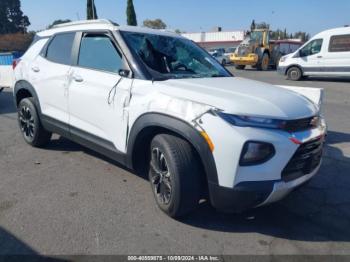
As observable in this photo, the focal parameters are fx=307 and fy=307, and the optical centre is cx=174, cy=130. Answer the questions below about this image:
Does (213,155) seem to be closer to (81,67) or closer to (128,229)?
(128,229)

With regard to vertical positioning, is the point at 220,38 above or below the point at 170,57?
above

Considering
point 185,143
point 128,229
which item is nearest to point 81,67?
point 185,143

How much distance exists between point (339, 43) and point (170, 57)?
1246cm

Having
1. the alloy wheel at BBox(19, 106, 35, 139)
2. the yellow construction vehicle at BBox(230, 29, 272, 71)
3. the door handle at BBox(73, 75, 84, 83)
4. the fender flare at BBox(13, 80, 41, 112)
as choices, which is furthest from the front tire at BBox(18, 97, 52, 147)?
the yellow construction vehicle at BBox(230, 29, 272, 71)

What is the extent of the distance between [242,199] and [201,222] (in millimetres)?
643

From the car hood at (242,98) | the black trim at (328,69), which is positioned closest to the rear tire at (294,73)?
the black trim at (328,69)

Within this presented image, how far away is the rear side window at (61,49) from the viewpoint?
13.1 feet

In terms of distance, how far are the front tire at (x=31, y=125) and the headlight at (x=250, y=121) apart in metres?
3.23

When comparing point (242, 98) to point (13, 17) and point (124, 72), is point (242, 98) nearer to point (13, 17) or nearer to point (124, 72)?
point (124, 72)

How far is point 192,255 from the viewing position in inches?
97.3

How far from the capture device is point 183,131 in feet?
8.51

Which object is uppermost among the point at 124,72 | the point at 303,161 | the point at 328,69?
the point at 124,72

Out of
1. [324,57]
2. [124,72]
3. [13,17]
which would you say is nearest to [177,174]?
[124,72]

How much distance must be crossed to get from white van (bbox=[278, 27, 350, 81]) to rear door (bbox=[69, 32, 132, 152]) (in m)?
12.7
